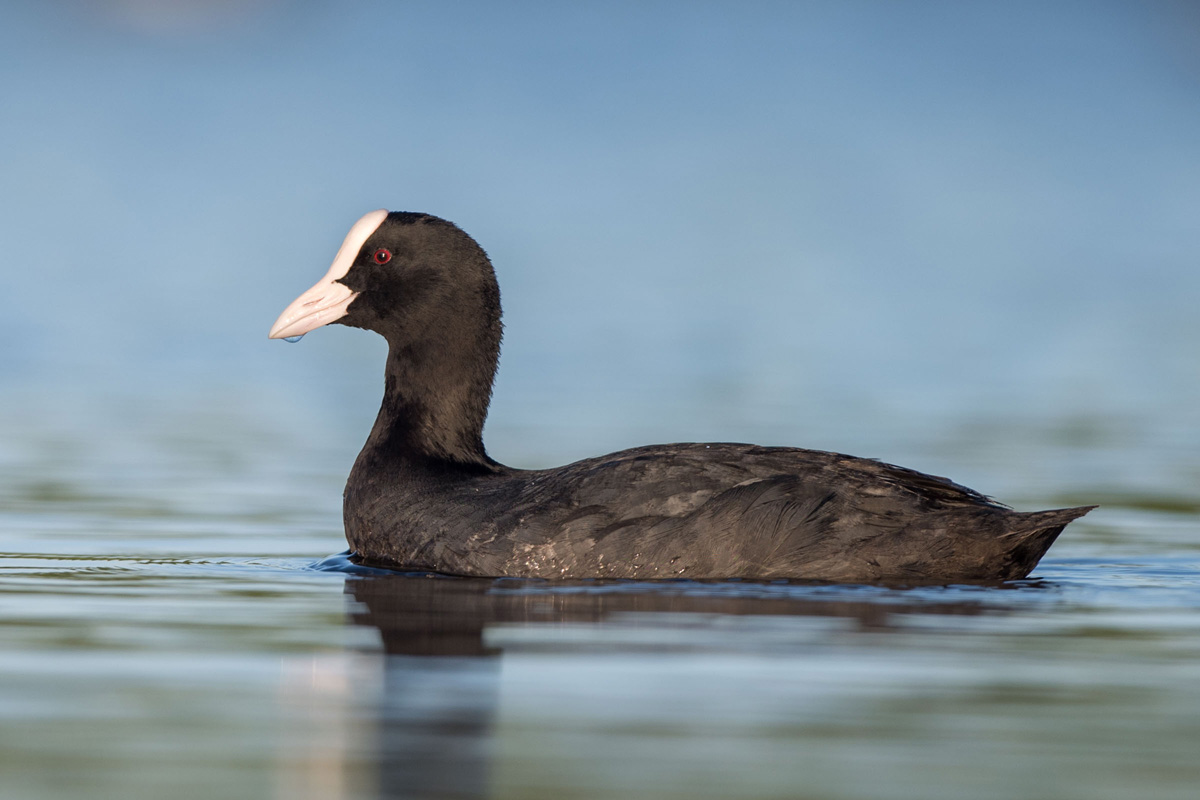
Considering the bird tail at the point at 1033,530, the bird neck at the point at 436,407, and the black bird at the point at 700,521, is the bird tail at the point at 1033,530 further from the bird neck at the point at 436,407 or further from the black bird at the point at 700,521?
the bird neck at the point at 436,407

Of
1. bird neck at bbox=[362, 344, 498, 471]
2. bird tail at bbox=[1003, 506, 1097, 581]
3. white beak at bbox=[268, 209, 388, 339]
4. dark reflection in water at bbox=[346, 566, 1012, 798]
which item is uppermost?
white beak at bbox=[268, 209, 388, 339]

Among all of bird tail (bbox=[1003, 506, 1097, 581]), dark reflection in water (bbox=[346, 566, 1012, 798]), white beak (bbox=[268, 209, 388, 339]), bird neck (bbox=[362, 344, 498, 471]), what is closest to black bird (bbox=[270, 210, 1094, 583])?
bird tail (bbox=[1003, 506, 1097, 581])

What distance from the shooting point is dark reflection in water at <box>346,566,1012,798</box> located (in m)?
4.25

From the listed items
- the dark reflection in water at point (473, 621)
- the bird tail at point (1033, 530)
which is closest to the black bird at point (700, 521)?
the bird tail at point (1033, 530)

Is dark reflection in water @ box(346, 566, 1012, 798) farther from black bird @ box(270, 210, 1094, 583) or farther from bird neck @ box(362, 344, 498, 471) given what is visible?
bird neck @ box(362, 344, 498, 471)

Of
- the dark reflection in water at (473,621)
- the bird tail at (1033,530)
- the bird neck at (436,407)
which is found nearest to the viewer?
the dark reflection in water at (473,621)

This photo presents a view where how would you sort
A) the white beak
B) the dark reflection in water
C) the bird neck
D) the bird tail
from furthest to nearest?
1. the white beak
2. the bird neck
3. the bird tail
4. the dark reflection in water

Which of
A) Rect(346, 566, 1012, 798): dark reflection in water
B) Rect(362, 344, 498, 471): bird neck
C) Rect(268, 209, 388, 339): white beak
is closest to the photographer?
Rect(346, 566, 1012, 798): dark reflection in water

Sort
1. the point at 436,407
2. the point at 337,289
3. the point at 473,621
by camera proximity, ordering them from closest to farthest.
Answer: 1. the point at 473,621
2. the point at 436,407
3. the point at 337,289

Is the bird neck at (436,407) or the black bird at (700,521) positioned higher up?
the bird neck at (436,407)

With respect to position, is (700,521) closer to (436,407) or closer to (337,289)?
(436,407)

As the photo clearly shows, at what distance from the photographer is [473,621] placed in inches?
254

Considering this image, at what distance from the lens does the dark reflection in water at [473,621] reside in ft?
13.9

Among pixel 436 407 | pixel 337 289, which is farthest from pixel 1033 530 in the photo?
pixel 337 289
